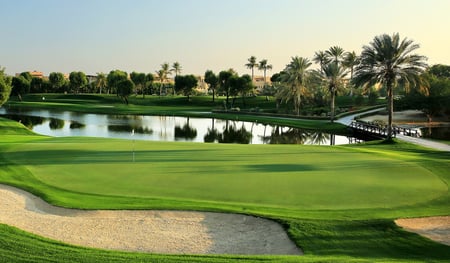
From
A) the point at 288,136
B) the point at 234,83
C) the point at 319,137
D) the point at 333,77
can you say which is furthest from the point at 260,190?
the point at 234,83

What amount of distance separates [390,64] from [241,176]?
1061 inches

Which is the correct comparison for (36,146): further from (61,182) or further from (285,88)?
(285,88)

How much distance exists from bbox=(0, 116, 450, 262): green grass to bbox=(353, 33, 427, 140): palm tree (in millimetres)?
13458

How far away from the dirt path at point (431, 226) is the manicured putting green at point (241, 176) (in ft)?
5.33

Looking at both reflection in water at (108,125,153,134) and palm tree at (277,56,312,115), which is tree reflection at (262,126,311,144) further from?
palm tree at (277,56,312,115)

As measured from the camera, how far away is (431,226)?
12.3 metres

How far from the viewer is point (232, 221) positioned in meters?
12.4

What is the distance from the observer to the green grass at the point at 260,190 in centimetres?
987

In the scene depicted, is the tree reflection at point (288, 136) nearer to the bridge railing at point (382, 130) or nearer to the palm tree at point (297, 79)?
the bridge railing at point (382, 130)

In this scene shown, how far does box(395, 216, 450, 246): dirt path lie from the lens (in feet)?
36.9

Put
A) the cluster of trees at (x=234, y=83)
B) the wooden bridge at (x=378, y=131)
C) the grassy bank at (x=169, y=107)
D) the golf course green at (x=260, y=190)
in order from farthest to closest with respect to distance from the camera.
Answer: the cluster of trees at (x=234, y=83), the grassy bank at (x=169, y=107), the wooden bridge at (x=378, y=131), the golf course green at (x=260, y=190)

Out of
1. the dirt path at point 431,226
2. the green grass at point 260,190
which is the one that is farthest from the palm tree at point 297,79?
the dirt path at point 431,226

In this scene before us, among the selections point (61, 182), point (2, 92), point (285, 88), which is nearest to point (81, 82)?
point (285, 88)

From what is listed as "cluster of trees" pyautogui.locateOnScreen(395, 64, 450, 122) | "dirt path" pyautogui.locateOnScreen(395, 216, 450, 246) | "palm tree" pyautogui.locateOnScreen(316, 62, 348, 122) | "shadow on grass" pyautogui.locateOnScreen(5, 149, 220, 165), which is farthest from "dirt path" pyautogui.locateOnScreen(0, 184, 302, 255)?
"cluster of trees" pyautogui.locateOnScreen(395, 64, 450, 122)
